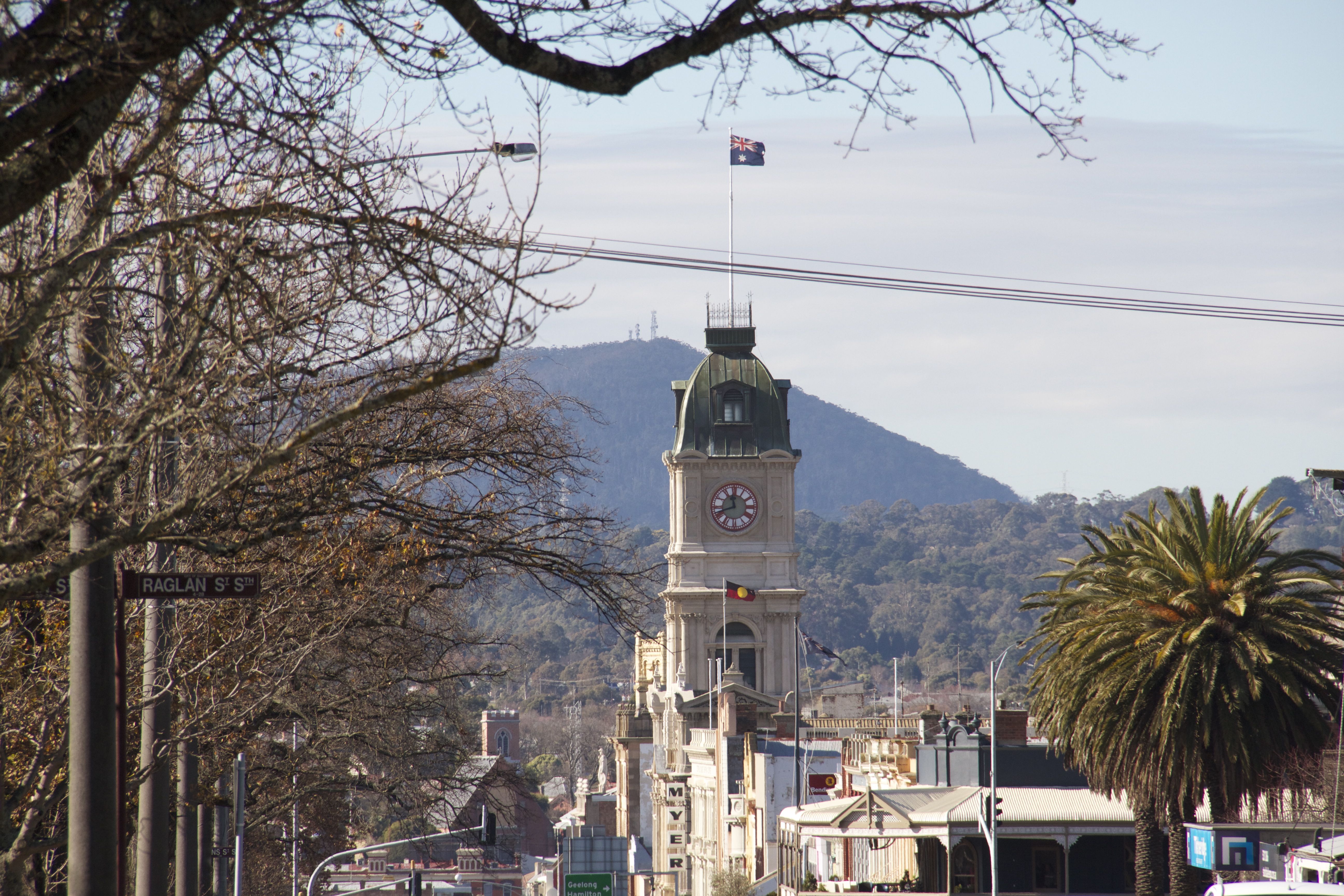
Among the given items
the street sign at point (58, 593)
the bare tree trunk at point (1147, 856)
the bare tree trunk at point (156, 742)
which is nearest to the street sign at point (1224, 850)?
the bare tree trunk at point (1147, 856)

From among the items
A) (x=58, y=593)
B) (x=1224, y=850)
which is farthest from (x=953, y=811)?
(x=58, y=593)

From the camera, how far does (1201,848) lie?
30.6 metres

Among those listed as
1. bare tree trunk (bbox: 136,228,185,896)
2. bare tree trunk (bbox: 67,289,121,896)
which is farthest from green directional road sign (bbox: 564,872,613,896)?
bare tree trunk (bbox: 67,289,121,896)

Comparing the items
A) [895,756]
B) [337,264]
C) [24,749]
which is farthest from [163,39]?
[895,756]

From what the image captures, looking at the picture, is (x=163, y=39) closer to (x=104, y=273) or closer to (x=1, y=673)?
(x=104, y=273)

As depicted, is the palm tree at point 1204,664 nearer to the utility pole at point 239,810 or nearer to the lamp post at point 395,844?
the lamp post at point 395,844

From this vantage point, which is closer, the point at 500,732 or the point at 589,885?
the point at 589,885

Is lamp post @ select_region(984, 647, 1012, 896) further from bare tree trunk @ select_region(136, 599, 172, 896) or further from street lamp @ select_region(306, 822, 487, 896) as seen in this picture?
bare tree trunk @ select_region(136, 599, 172, 896)

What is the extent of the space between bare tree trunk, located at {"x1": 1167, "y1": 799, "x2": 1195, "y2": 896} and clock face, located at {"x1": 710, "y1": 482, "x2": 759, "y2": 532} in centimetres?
6077

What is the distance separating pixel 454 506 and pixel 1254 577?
1761cm

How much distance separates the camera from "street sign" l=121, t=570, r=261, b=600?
12102 millimetres

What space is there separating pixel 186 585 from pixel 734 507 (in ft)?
266

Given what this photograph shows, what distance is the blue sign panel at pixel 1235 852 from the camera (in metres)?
30.1

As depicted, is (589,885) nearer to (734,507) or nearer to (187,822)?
(734,507)
